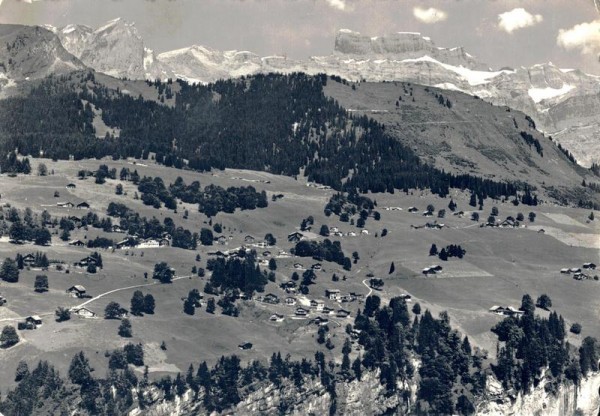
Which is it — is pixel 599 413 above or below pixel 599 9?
below
